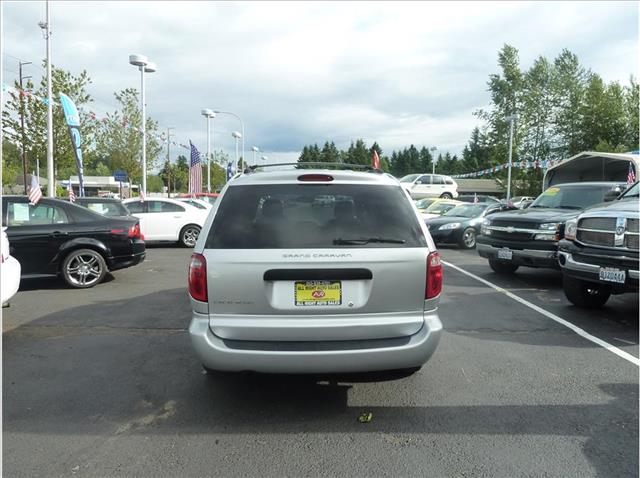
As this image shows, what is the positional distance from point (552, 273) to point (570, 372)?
21.0ft

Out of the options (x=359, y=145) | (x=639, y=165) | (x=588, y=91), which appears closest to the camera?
(x=639, y=165)

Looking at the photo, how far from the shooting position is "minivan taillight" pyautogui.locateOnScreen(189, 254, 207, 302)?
3.23 m

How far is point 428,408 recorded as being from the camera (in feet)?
11.6

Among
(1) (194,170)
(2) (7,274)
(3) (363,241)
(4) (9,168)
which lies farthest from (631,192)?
(4) (9,168)

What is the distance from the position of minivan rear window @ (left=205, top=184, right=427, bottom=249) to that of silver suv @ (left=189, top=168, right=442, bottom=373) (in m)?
0.01

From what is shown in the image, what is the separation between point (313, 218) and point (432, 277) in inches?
36.9

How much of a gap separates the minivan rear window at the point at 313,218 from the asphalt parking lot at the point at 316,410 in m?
1.21

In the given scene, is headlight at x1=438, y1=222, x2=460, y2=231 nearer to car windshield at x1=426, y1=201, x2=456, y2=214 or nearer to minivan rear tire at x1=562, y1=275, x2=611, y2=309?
car windshield at x1=426, y1=201, x2=456, y2=214

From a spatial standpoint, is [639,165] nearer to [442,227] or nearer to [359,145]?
[442,227]

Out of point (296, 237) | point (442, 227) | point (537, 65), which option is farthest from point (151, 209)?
point (537, 65)

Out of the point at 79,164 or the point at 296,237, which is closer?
the point at 296,237

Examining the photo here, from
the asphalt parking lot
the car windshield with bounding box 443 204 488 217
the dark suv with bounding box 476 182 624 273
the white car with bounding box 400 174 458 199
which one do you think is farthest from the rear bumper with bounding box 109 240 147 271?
the white car with bounding box 400 174 458 199

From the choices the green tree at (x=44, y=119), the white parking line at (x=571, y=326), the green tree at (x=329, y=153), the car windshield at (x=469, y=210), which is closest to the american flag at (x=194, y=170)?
the green tree at (x=44, y=119)

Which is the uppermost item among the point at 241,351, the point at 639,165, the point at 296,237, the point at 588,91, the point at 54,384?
the point at 588,91
